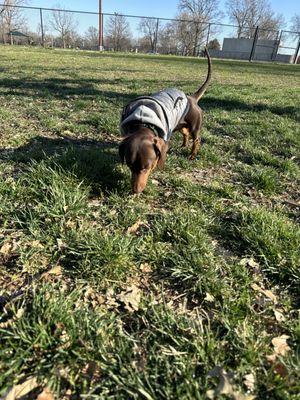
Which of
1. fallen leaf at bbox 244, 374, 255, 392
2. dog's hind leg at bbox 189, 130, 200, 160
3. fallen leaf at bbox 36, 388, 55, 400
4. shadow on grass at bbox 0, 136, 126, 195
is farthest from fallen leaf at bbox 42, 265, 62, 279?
dog's hind leg at bbox 189, 130, 200, 160

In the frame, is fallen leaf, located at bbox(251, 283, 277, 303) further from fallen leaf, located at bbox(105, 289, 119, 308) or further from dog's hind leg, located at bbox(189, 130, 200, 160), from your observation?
dog's hind leg, located at bbox(189, 130, 200, 160)

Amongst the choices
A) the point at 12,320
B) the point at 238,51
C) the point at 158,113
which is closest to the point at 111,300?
the point at 12,320

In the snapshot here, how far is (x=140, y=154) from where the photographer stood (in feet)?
10.0

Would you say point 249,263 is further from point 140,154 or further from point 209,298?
point 140,154

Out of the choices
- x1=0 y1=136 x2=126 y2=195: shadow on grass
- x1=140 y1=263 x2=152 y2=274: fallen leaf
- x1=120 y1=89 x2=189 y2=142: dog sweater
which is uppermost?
x1=120 y1=89 x2=189 y2=142: dog sweater

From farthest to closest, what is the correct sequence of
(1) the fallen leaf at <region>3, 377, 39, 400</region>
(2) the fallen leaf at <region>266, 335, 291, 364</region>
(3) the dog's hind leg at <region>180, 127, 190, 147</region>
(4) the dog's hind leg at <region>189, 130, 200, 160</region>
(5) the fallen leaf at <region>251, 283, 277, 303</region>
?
(3) the dog's hind leg at <region>180, 127, 190, 147</region> → (4) the dog's hind leg at <region>189, 130, 200, 160</region> → (5) the fallen leaf at <region>251, 283, 277, 303</region> → (2) the fallen leaf at <region>266, 335, 291, 364</region> → (1) the fallen leaf at <region>3, 377, 39, 400</region>

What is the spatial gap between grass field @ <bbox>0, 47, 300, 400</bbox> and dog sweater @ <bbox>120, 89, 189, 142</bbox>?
55 cm

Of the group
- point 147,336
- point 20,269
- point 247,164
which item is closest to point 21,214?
point 20,269

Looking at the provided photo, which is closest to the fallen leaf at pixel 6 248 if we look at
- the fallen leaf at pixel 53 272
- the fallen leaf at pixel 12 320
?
the fallen leaf at pixel 53 272

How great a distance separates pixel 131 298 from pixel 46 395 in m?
0.76

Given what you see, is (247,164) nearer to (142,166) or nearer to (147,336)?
(142,166)

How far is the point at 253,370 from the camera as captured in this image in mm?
1706

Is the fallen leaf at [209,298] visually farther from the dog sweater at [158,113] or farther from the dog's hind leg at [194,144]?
the dog's hind leg at [194,144]

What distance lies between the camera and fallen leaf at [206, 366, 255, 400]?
156 cm
